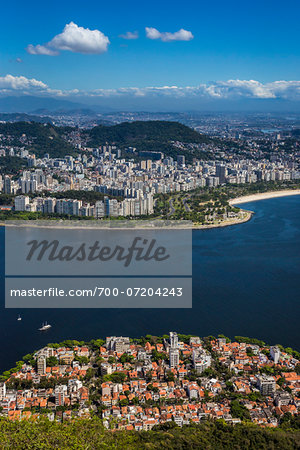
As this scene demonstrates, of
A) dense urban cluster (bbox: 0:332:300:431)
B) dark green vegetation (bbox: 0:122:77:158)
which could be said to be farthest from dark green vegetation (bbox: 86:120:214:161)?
dense urban cluster (bbox: 0:332:300:431)

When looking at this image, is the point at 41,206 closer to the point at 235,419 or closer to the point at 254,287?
the point at 254,287
